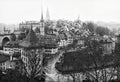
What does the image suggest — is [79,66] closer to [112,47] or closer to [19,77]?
[19,77]

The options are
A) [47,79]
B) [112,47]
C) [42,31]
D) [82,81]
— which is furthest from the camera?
[42,31]

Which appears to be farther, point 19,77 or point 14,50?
point 14,50

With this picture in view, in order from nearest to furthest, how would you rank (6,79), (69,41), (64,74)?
(6,79)
(64,74)
(69,41)

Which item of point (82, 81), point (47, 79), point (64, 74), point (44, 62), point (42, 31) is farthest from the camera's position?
point (42, 31)

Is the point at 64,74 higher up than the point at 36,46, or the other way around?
the point at 36,46

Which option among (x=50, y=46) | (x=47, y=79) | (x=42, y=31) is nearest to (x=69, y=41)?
(x=42, y=31)

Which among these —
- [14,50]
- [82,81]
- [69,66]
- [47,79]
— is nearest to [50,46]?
[14,50]

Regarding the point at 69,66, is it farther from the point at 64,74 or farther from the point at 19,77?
the point at 19,77

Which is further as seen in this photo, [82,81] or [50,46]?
[50,46]

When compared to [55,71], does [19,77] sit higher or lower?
higher
